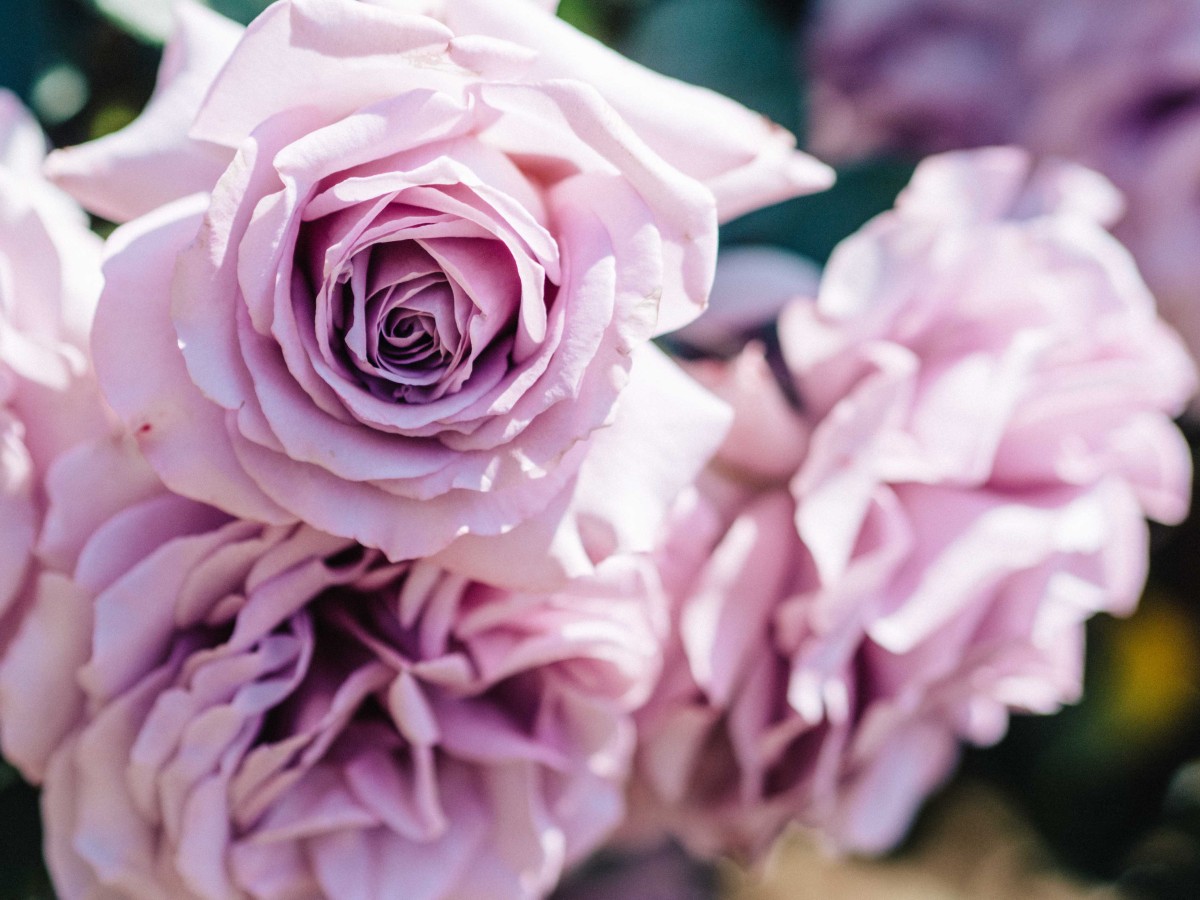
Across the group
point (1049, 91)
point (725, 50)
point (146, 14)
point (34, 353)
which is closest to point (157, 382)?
point (34, 353)

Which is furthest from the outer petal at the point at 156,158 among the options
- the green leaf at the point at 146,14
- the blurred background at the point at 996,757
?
the blurred background at the point at 996,757

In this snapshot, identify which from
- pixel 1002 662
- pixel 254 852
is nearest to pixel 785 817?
pixel 1002 662

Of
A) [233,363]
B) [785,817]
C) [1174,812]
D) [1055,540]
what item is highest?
[233,363]

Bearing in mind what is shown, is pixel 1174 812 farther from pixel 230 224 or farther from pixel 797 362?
pixel 230 224

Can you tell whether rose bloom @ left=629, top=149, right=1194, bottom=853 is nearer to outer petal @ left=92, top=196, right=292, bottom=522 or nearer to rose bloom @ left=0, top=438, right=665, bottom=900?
rose bloom @ left=0, top=438, right=665, bottom=900

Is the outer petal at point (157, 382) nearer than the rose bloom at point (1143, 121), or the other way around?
the outer petal at point (157, 382)

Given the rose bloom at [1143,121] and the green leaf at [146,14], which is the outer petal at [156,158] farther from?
the rose bloom at [1143,121]

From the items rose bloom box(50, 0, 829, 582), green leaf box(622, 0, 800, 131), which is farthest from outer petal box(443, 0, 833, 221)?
green leaf box(622, 0, 800, 131)
